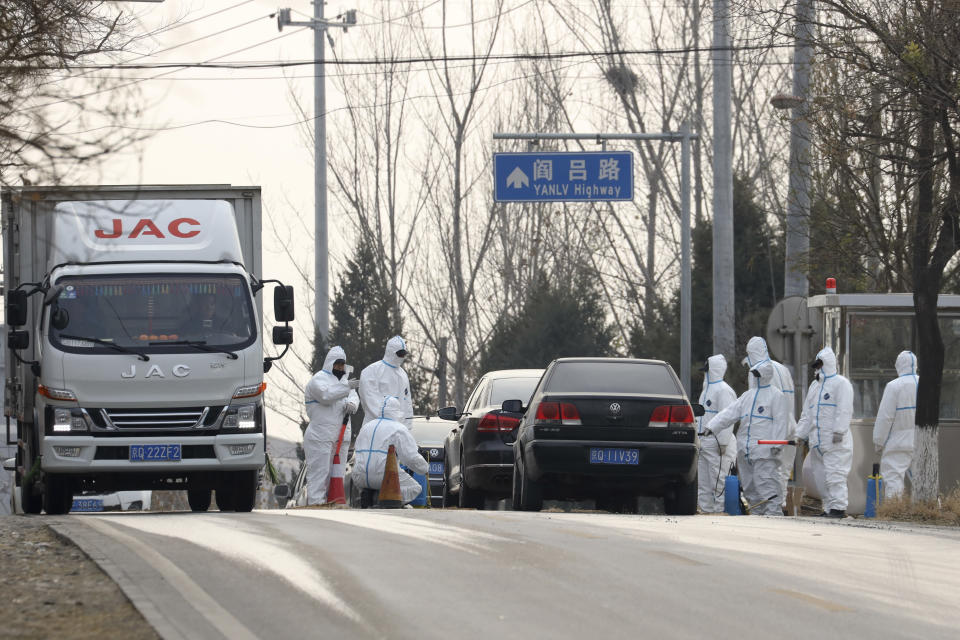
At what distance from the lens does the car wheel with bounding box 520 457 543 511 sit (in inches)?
619

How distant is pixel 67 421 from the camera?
15.0 metres

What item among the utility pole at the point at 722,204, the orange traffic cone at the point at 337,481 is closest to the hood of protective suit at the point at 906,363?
the utility pole at the point at 722,204

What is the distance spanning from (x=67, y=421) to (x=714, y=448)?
9289 millimetres

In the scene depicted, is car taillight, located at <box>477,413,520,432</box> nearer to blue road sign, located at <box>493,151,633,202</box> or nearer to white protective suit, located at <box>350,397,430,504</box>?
white protective suit, located at <box>350,397,430,504</box>

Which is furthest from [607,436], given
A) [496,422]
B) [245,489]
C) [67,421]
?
[67,421]

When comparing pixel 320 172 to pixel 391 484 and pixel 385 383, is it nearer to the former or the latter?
pixel 385 383

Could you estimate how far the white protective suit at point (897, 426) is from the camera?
19.2 m

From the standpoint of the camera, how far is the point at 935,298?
1808 centimetres

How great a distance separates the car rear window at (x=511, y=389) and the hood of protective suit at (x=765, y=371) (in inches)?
Result: 124

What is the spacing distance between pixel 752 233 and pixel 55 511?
859 inches

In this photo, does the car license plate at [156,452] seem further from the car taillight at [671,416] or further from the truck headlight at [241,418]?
the car taillight at [671,416]

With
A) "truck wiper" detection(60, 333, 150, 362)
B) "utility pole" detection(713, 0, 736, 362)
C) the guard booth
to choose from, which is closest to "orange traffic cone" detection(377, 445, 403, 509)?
"truck wiper" detection(60, 333, 150, 362)

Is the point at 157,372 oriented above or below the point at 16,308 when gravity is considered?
below

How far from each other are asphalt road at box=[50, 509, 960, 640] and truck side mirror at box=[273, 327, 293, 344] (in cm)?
321
